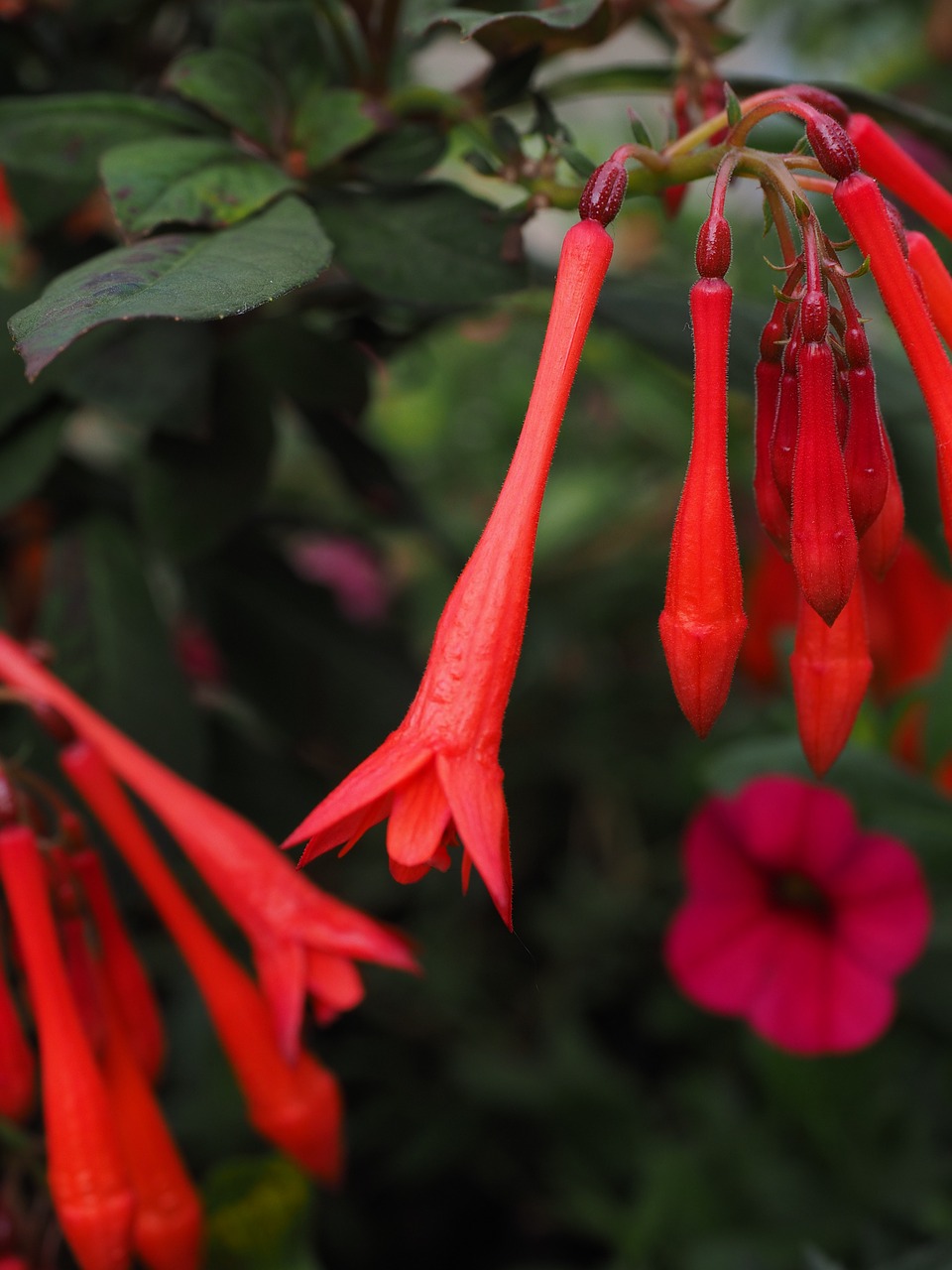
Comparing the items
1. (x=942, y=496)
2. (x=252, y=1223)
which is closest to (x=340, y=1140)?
(x=252, y=1223)

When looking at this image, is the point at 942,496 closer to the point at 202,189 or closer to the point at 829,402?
the point at 829,402

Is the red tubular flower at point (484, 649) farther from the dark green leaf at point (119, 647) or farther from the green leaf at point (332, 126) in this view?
the dark green leaf at point (119, 647)

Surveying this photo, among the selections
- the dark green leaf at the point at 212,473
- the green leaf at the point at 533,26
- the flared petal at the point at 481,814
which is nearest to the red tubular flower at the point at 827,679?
the flared petal at the point at 481,814

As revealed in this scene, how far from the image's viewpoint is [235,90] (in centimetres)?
50

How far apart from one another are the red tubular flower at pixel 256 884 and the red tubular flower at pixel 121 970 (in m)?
0.04

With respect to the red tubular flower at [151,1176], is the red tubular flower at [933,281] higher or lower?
higher

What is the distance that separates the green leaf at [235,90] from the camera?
487mm

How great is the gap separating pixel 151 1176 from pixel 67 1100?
5 centimetres

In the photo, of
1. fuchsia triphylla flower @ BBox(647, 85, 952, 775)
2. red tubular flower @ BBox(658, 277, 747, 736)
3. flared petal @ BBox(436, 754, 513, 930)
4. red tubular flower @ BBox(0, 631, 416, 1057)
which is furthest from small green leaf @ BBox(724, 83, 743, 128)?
red tubular flower @ BBox(0, 631, 416, 1057)

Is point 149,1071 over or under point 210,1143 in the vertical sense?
over

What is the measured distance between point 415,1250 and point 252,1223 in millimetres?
411

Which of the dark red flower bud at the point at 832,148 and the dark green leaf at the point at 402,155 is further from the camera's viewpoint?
the dark green leaf at the point at 402,155

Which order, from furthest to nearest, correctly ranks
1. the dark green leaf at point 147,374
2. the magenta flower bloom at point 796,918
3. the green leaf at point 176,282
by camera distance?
the magenta flower bloom at point 796,918 → the dark green leaf at point 147,374 → the green leaf at point 176,282

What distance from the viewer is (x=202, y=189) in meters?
0.43
